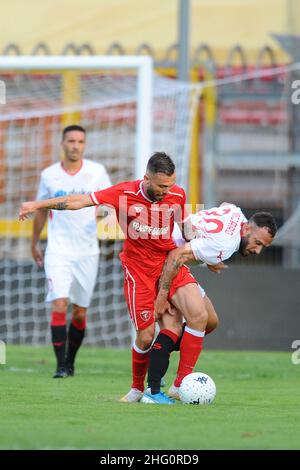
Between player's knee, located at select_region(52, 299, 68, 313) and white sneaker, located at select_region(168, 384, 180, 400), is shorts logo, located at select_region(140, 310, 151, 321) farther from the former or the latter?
player's knee, located at select_region(52, 299, 68, 313)

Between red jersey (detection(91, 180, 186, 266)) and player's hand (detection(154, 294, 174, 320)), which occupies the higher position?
red jersey (detection(91, 180, 186, 266))

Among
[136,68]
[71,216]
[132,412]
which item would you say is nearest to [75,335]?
[71,216]

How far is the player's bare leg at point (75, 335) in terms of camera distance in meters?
10.2

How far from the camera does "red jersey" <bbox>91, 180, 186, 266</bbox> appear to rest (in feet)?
26.0

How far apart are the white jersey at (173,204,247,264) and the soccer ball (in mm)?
801

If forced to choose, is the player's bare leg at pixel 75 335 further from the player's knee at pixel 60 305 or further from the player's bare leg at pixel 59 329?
the player's knee at pixel 60 305

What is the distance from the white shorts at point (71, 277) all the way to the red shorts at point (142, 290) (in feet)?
6.64

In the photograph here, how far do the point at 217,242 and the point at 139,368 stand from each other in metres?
1.03

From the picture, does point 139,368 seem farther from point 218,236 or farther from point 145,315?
point 218,236

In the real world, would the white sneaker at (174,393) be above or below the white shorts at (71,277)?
below

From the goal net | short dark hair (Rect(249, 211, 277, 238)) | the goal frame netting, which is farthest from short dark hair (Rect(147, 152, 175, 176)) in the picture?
the goal net

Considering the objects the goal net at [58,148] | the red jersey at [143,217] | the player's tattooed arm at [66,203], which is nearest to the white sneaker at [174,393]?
the red jersey at [143,217]

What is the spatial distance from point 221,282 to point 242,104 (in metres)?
4.69
